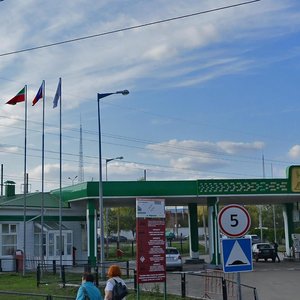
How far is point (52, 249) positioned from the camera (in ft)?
135

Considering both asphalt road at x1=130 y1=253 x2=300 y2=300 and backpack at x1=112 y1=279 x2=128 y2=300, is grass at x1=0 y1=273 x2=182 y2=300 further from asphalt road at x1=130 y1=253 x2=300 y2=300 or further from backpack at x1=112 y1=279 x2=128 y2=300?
backpack at x1=112 y1=279 x2=128 y2=300

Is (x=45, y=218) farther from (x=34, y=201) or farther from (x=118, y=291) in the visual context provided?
(x=118, y=291)

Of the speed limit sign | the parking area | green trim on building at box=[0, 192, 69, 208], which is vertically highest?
green trim on building at box=[0, 192, 69, 208]

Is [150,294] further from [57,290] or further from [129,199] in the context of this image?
[129,199]

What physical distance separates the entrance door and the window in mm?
2400

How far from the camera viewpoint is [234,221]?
11703mm

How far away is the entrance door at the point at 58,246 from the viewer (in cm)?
4084

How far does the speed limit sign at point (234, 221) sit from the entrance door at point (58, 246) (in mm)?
30050

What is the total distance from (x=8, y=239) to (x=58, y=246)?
11.5ft

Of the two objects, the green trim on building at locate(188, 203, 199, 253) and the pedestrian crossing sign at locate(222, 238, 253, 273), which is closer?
the pedestrian crossing sign at locate(222, 238, 253, 273)

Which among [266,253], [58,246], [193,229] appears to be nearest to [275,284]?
[193,229]

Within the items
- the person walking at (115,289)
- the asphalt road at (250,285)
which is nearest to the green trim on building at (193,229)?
the asphalt road at (250,285)

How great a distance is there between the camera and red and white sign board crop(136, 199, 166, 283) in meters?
16.5

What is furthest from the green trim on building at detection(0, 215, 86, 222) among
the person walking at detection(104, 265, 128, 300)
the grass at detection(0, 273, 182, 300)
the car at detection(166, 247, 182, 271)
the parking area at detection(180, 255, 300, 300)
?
the person walking at detection(104, 265, 128, 300)
